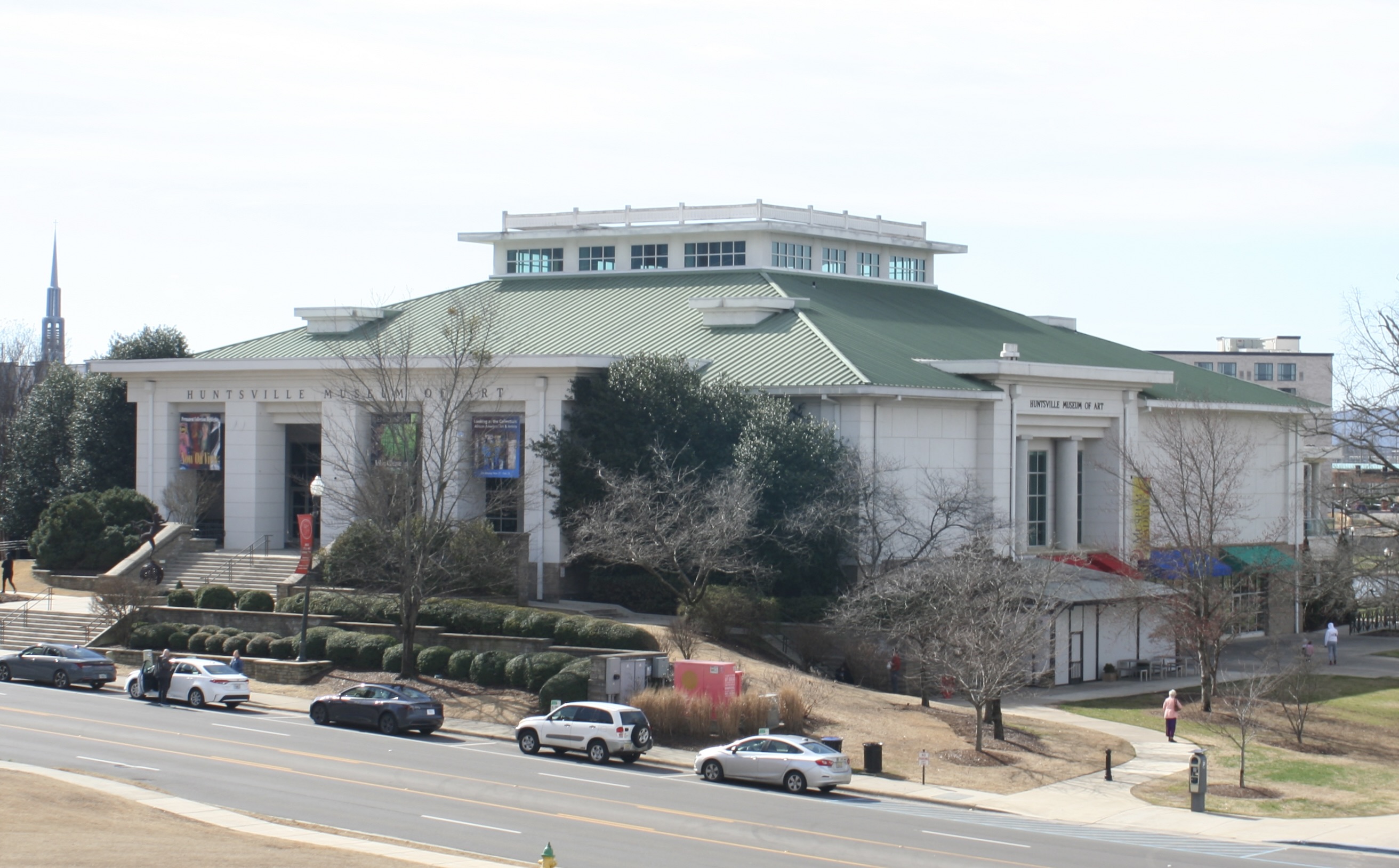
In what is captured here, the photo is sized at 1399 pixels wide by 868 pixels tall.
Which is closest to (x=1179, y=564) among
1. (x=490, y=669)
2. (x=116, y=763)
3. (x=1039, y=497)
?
(x=1039, y=497)

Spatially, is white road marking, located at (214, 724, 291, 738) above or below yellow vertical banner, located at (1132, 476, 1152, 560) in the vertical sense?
below

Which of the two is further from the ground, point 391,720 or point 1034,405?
point 1034,405

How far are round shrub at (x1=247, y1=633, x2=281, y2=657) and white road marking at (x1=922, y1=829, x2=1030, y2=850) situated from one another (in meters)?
24.3

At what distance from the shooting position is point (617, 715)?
3303 cm

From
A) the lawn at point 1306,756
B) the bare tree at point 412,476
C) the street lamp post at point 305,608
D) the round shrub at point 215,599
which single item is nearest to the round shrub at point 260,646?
the street lamp post at point 305,608

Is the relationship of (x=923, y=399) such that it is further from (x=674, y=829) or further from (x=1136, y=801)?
(x=674, y=829)

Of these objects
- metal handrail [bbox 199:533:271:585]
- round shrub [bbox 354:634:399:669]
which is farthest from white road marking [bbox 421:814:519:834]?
metal handrail [bbox 199:533:271:585]

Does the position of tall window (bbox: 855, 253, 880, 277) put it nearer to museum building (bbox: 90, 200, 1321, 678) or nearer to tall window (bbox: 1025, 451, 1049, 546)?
museum building (bbox: 90, 200, 1321, 678)

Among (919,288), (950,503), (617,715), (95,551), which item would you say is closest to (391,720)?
(617,715)

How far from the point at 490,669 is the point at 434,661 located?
2.25 m

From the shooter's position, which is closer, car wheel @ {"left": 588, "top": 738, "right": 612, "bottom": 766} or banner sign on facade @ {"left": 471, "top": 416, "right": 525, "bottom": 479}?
car wheel @ {"left": 588, "top": 738, "right": 612, "bottom": 766}

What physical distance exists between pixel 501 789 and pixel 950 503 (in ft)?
78.5

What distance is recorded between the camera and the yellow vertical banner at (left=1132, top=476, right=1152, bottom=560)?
184ft

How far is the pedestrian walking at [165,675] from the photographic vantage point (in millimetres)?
39250
